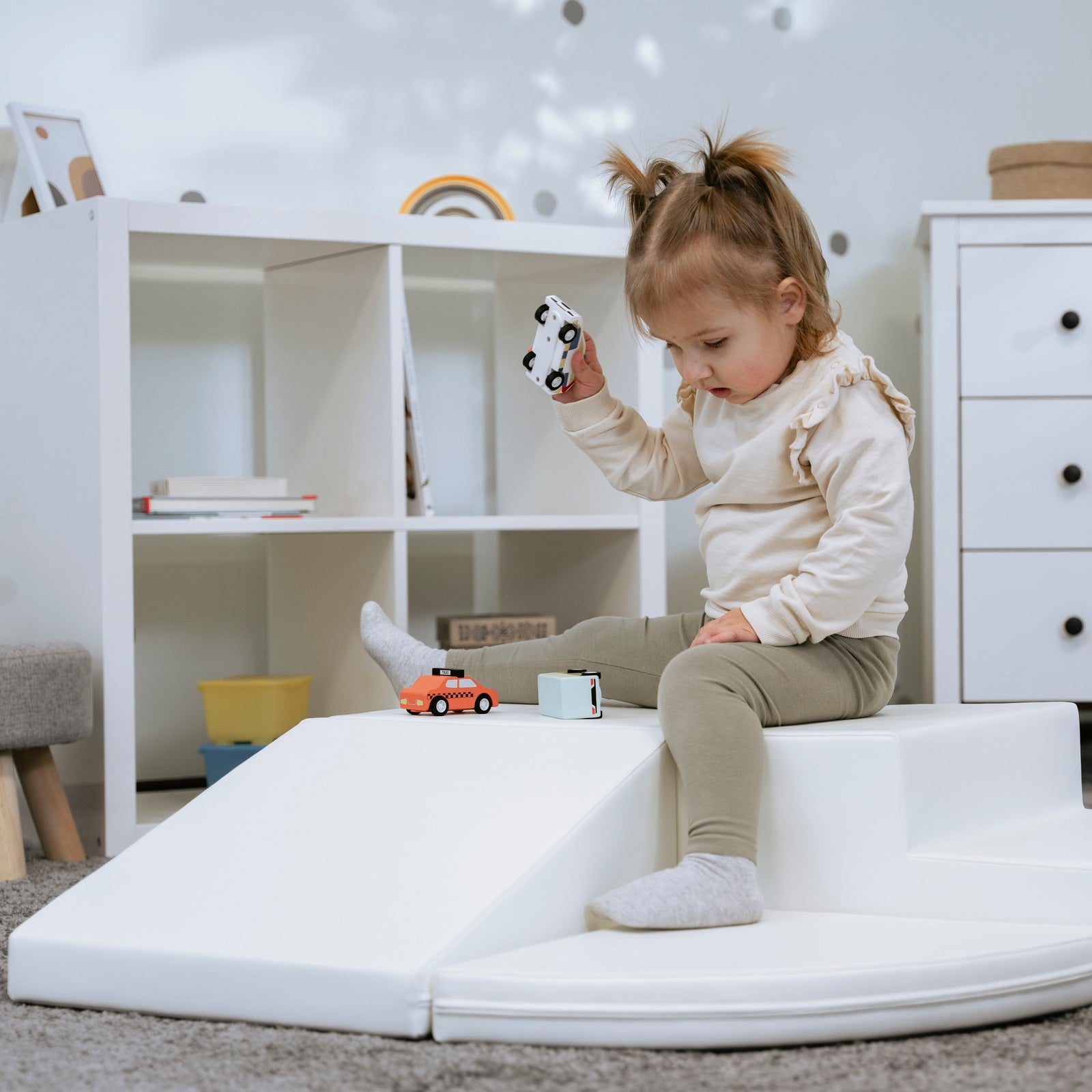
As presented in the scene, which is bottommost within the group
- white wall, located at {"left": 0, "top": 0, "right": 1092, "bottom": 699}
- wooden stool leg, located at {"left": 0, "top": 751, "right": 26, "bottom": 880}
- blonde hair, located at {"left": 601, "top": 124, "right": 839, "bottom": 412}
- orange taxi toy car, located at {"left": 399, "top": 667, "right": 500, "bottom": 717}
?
wooden stool leg, located at {"left": 0, "top": 751, "right": 26, "bottom": 880}

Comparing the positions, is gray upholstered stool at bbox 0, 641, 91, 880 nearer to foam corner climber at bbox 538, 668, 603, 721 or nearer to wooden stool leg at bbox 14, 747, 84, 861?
wooden stool leg at bbox 14, 747, 84, 861

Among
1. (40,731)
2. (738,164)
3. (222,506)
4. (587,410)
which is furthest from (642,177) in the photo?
(40,731)

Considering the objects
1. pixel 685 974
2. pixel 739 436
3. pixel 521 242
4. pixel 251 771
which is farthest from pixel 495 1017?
pixel 521 242

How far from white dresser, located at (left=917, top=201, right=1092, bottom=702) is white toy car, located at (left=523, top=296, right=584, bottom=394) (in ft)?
2.56

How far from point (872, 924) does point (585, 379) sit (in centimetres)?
59

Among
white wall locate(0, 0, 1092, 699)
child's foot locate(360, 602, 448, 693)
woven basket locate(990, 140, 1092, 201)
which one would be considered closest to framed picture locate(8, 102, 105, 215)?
white wall locate(0, 0, 1092, 699)

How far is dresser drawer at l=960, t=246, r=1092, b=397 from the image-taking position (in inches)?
71.6

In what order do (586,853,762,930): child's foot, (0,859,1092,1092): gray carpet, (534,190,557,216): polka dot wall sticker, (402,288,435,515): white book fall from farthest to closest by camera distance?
(534,190,557,216): polka dot wall sticker, (402,288,435,515): white book, (586,853,762,930): child's foot, (0,859,1092,1092): gray carpet

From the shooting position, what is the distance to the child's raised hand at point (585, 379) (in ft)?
4.13

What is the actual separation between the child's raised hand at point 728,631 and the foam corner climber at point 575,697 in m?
0.10

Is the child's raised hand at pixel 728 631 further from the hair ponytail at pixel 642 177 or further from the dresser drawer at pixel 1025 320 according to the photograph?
the dresser drawer at pixel 1025 320

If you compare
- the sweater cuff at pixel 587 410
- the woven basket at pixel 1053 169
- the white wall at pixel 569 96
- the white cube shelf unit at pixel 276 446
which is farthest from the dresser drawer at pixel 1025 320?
the sweater cuff at pixel 587 410

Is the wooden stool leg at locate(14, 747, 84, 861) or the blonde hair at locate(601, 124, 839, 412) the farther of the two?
the wooden stool leg at locate(14, 747, 84, 861)

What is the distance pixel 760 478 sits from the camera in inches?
44.3
